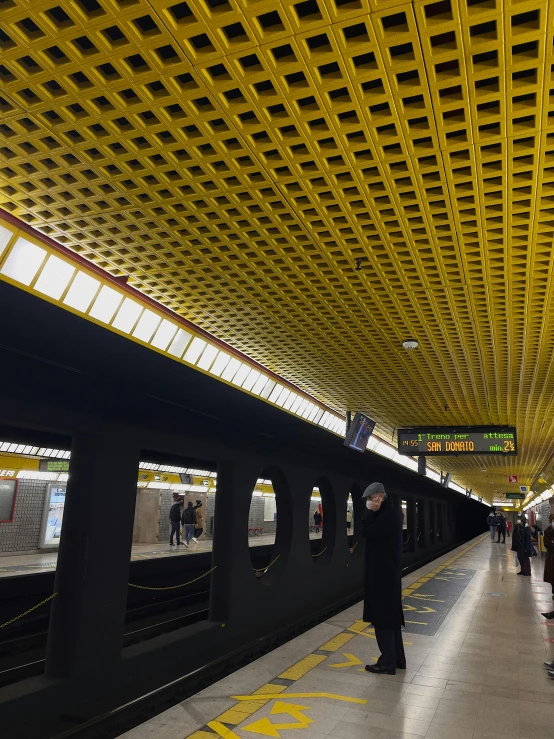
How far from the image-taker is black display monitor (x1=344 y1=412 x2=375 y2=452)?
11.0m

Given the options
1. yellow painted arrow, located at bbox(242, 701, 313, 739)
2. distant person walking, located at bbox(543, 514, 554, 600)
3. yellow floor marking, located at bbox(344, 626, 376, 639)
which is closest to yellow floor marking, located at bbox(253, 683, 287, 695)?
yellow painted arrow, located at bbox(242, 701, 313, 739)

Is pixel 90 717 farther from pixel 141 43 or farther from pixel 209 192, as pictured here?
pixel 141 43

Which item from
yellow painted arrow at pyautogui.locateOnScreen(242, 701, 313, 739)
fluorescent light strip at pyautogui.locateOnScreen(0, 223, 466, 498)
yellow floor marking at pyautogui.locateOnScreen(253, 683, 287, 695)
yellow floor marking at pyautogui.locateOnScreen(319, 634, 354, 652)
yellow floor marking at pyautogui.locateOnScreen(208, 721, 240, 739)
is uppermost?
fluorescent light strip at pyautogui.locateOnScreen(0, 223, 466, 498)

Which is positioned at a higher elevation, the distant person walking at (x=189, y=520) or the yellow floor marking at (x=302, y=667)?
the distant person walking at (x=189, y=520)

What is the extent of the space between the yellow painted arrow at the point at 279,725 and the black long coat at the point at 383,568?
1363 mm

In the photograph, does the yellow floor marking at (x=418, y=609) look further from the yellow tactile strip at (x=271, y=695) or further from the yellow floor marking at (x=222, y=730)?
the yellow floor marking at (x=222, y=730)

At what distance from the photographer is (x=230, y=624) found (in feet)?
27.0

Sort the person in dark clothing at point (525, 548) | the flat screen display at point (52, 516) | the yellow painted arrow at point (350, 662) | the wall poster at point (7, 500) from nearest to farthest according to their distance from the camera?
the yellow painted arrow at point (350, 662) → the person in dark clothing at point (525, 548) → the wall poster at point (7, 500) → the flat screen display at point (52, 516)

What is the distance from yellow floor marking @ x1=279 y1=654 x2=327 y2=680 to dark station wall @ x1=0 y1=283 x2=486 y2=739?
67.2 inches

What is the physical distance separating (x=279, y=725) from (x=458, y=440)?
388 inches

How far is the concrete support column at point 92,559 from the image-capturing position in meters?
5.21

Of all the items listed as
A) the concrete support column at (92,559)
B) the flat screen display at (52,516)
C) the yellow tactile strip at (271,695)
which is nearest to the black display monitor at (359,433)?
the yellow tactile strip at (271,695)

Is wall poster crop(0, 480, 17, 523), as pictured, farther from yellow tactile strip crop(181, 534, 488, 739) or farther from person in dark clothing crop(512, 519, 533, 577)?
person in dark clothing crop(512, 519, 533, 577)

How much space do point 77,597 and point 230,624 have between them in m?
3.64
